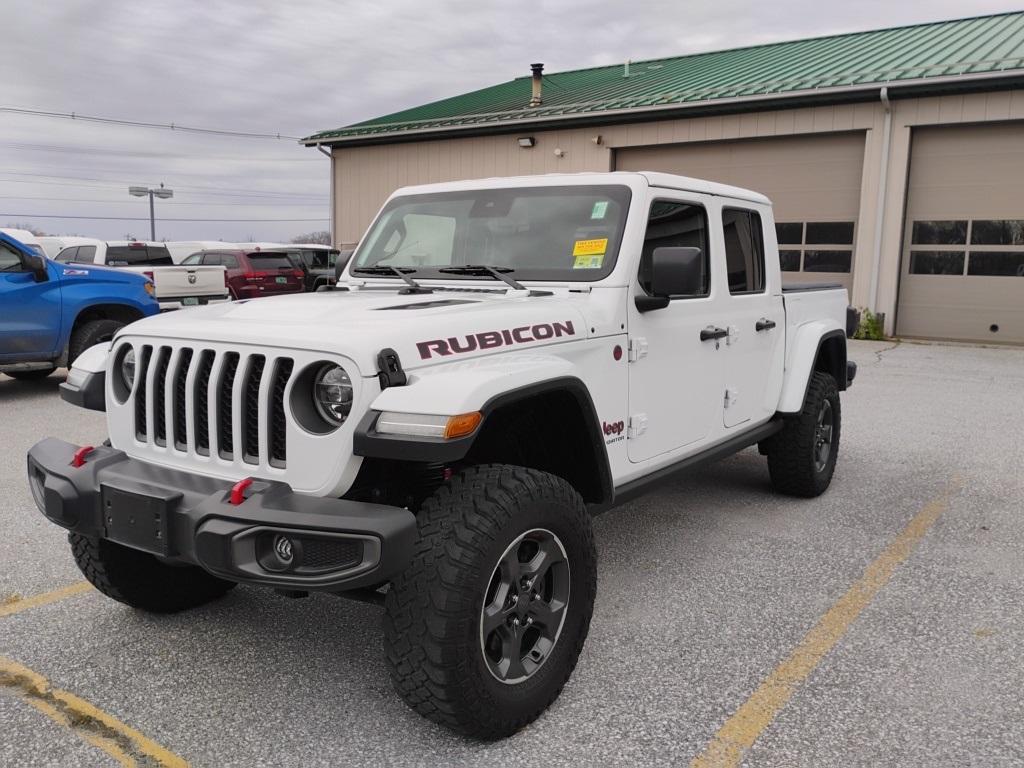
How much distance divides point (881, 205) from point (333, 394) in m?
14.0

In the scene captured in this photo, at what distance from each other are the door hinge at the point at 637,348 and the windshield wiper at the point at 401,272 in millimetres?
944

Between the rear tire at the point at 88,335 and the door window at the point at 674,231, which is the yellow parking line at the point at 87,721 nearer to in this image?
the door window at the point at 674,231

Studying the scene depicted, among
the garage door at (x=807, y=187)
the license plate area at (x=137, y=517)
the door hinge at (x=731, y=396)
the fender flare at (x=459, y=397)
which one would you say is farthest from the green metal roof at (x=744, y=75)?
the license plate area at (x=137, y=517)

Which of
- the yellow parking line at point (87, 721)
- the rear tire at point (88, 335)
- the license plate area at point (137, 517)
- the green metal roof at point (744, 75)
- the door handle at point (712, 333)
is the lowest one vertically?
the yellow parking line at point (87, 721)

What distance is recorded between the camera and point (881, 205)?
1460cm

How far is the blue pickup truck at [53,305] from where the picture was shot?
29.0 feet

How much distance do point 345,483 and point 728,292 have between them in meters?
2.57

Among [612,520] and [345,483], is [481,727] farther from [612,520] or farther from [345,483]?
[612,520]

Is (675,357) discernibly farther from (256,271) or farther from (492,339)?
(256,271)

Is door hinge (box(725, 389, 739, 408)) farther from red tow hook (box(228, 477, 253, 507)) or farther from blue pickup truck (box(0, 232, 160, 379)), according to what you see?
blue pickup truck (box(0, 232, 160, 379))

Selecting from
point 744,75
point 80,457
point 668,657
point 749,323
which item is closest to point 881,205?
point 744,75

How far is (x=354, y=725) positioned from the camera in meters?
2.86

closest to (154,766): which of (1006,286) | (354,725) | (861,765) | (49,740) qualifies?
(49,740)

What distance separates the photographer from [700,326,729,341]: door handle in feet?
13.7
